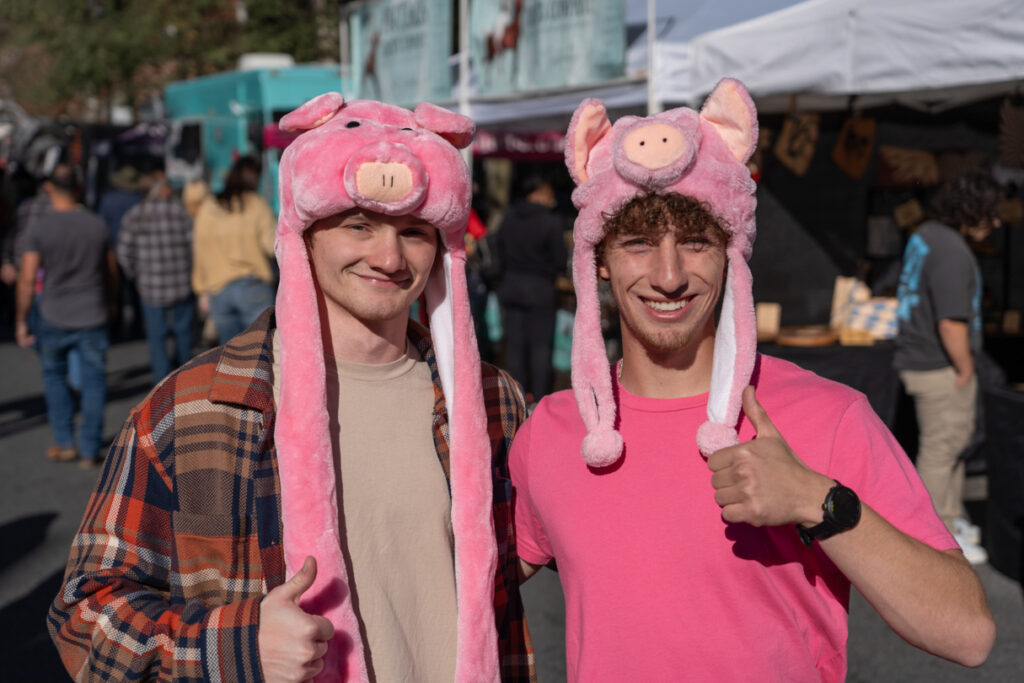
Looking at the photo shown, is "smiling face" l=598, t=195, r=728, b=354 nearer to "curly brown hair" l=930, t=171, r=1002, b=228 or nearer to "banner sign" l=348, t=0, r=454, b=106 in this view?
"curly brown hair" l=930, t=171, r=1002, b=228

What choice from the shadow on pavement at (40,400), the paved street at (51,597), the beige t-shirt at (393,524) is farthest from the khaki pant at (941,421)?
the shadow on pavement at (40,400)

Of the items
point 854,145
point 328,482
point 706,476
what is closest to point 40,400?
point 854,145

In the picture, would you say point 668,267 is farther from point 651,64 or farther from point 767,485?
point 651,64

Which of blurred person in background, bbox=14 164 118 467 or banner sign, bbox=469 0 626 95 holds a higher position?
banner sign, bbox=469 0 626 95

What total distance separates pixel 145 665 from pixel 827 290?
255 inches

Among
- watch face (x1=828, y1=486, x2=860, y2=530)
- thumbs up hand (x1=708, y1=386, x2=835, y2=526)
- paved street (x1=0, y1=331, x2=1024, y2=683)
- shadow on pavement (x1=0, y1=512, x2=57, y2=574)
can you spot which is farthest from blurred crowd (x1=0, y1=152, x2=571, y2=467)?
watch face (x1=828, y1=486, x2=860, y2=530)

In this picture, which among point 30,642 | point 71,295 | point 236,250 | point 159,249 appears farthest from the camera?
point 159,249

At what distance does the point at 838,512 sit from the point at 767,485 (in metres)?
0.12

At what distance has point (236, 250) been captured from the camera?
7.66 metres

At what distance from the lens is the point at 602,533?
1916mm

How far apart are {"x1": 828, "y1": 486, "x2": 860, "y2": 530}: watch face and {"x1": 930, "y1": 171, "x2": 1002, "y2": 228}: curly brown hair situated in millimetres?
4184

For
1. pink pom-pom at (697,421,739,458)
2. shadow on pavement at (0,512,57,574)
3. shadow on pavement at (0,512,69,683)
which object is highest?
pink pom-pom at (697,421,739,458)

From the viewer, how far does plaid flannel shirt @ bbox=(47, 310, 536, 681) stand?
5.85 feet

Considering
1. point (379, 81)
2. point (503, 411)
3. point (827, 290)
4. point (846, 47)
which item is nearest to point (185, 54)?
point (379, 81)
